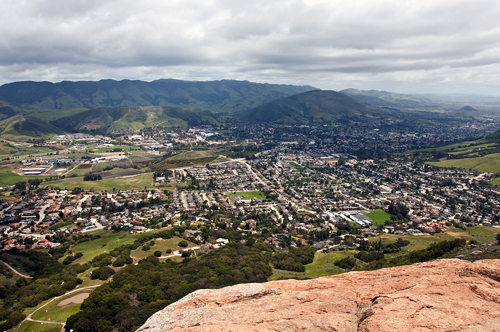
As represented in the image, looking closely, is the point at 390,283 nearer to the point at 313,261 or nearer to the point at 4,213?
the point at 313,261

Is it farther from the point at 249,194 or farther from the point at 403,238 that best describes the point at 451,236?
the point at 249,194

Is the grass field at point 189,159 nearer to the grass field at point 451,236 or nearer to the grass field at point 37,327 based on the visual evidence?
the grass field at point 451,236

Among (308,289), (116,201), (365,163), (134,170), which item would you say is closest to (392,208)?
(365,163)

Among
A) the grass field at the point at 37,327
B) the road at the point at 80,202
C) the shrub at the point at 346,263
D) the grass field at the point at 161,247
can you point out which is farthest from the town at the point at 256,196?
the grass field at the point at 37,327

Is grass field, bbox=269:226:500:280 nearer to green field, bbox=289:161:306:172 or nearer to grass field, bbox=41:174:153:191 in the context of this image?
green field, bbox=289:161:306:172

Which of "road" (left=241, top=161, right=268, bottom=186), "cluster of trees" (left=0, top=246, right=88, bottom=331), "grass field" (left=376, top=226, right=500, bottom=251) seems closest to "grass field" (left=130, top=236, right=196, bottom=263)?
"cluster of trees" (left=0, top=246, right=88, bottom=331)

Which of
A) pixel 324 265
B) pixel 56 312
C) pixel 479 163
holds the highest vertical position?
pixel 479 163

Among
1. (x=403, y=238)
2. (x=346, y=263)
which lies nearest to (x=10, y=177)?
(x=346, y=263)
